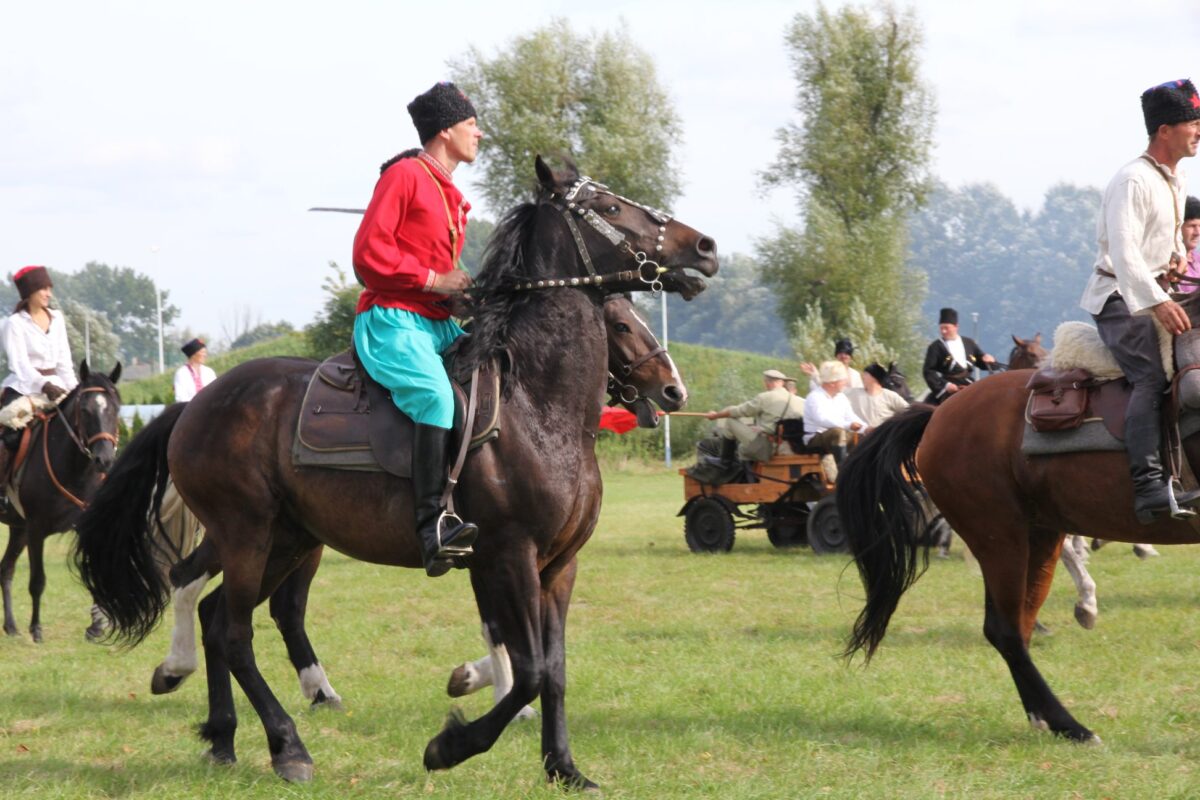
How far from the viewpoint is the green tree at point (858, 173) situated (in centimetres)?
4650

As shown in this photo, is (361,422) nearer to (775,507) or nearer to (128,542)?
(128,542)

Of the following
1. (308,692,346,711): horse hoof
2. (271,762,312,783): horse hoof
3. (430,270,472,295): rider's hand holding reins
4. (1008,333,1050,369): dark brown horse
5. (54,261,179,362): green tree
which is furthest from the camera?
(54,261,179,362): green tree

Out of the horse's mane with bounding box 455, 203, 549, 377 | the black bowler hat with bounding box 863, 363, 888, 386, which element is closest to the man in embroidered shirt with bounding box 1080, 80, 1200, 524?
the horse's mane with bounding box 455, 203, 549, 377

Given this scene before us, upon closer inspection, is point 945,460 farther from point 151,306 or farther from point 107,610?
point 151,306

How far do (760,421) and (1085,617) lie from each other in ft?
25.1

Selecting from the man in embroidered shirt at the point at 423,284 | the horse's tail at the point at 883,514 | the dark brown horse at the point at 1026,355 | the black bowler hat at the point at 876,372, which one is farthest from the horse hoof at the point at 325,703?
the black bowler hat at the point at 876,372

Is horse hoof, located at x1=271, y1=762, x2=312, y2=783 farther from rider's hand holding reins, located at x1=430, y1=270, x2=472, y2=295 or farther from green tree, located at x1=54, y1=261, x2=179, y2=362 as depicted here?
green tree, located at x1=54, y1=261, x2=179, y2=362

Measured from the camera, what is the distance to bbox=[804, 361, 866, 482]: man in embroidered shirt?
16078 mm

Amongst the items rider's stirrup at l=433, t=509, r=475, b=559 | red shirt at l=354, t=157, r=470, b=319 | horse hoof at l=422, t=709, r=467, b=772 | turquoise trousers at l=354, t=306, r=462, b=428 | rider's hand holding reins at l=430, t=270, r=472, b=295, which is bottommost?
horse hoof at l=422, t=709, r=467, b=772

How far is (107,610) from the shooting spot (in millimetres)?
7293

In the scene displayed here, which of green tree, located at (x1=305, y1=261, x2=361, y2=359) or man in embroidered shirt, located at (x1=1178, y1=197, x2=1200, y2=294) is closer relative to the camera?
man in embroidered shirt, located at (x1=1178, y1=197, x2=1200, y2=294)

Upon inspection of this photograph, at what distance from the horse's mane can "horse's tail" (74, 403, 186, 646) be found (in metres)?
2.08

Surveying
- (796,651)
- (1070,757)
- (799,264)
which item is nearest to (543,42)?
(799,264)

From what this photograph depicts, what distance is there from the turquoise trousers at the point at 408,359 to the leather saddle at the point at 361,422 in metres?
0.09
